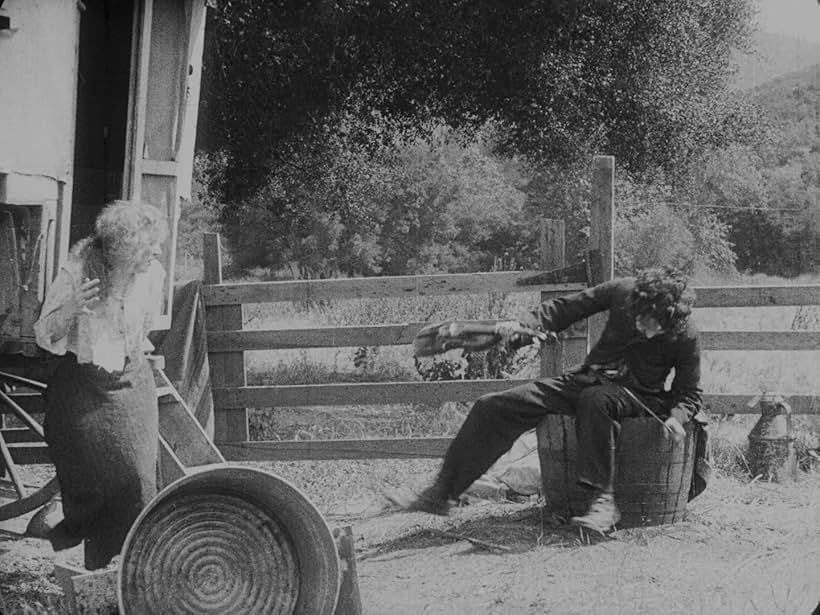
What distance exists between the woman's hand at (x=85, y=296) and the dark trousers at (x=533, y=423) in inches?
59.9

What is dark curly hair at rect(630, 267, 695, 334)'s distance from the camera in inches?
135

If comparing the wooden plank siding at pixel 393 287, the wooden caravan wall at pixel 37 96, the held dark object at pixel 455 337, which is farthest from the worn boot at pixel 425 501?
the wooden caravan wall at pixel 37 96

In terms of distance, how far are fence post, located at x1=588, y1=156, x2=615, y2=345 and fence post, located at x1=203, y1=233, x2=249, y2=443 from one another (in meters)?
1.91

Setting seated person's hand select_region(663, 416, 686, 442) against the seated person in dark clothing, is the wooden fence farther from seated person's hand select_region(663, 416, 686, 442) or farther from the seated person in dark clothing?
seated person's hand select_region(663, 416, 686, 442)

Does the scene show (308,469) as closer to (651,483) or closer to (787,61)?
(651,483)

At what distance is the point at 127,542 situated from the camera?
2604mm

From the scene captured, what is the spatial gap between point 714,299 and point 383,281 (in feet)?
5.77

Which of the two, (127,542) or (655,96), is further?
(655,96)

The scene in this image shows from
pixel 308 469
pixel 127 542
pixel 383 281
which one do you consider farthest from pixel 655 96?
pixel 127 542

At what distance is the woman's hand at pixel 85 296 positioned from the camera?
2.76 meters

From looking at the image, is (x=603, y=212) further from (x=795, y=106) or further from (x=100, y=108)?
(x=795, y=106)

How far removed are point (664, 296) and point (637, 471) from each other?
75cm

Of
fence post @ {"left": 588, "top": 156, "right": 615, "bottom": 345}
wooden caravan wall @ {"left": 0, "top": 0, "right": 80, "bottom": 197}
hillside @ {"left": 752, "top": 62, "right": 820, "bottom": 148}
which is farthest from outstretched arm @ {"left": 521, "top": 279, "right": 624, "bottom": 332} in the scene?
hillside @ {"left": 752, "top": 62, "right": 820, "bottom": 148}

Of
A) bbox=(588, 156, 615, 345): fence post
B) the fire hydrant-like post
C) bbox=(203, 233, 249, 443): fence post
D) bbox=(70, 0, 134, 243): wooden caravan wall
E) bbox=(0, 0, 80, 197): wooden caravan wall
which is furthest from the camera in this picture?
bbox=(203, 233, 249, 443): fence post
